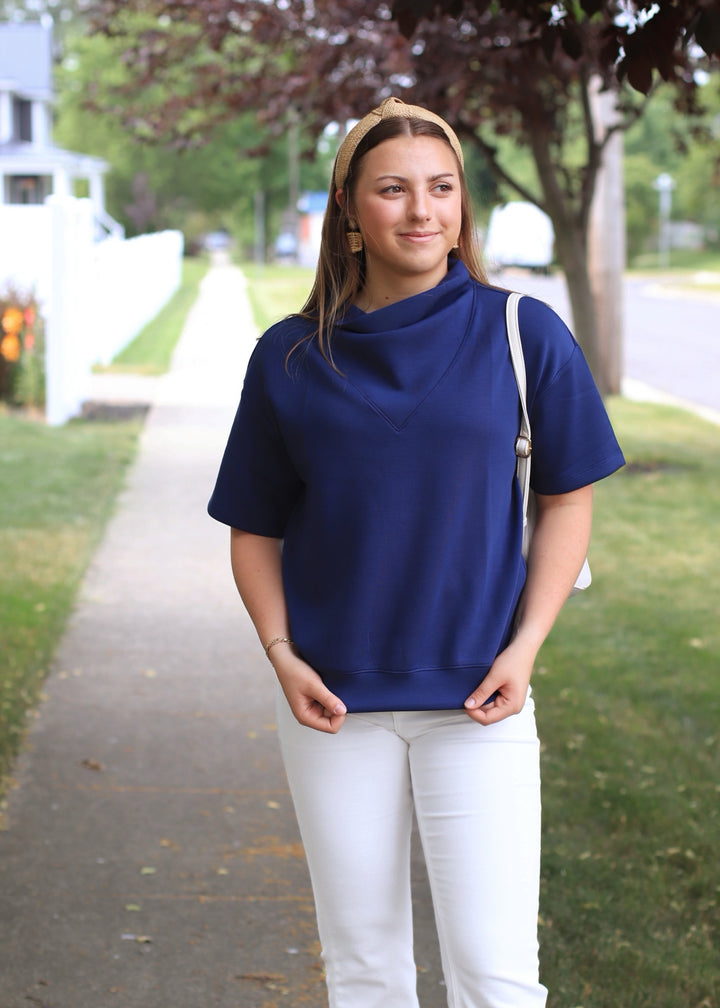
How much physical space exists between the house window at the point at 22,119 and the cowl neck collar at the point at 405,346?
4327 centimetres

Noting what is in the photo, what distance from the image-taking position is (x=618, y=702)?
17.0 feet

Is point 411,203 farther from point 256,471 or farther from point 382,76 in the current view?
point 382,76

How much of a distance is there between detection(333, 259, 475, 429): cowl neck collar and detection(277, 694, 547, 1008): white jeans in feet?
1.63

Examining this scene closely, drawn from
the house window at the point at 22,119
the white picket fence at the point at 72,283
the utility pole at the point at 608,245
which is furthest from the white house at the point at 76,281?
the house window at the point at 22,119

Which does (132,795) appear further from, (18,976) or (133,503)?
(133,503)

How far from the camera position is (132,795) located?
4.30 m

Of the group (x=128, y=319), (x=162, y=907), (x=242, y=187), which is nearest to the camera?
(x=162, y=907)

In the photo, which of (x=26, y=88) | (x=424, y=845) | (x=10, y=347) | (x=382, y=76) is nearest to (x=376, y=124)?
(x=424, y=845)

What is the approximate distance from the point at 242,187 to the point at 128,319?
152 feet

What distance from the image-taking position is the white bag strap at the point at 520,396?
2.12m

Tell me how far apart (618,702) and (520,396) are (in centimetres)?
326

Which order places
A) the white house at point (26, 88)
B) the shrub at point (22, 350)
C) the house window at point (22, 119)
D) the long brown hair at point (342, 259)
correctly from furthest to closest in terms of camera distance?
the house window at point (22, 119)
the white house at point (26, 88)
the shrub at point (22, 350)
the long brown hair at point (342, 259)

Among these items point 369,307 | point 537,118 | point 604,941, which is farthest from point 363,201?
point 537,118

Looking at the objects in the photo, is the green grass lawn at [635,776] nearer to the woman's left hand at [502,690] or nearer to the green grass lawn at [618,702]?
the green grass lawn at [618,702]
